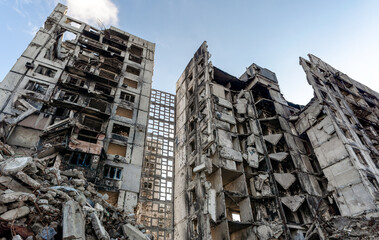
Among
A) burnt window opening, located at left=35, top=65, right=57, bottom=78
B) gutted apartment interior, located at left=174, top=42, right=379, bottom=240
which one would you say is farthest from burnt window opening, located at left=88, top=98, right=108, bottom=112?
gutted apartment interior, located at left=174, top=42, right=379, bottom=240

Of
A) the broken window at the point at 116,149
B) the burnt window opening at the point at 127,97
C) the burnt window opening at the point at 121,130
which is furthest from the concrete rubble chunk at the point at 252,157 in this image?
the burnt window opening at the point at 127,97

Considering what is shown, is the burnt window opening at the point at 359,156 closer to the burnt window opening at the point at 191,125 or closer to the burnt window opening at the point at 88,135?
the burnt window opening at the point at 191,125

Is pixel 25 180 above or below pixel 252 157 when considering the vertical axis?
below

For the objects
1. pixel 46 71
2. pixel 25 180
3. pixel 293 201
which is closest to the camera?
pixel 25 180

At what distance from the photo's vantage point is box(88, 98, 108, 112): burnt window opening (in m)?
25.7

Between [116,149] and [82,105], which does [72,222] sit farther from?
[82,105]

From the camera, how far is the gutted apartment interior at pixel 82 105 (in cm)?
2003

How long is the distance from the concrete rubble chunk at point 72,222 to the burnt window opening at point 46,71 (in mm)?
22049

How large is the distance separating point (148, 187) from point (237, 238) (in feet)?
38.8

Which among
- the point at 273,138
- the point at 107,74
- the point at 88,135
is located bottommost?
the point at 88,135

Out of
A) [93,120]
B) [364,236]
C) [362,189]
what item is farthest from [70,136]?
[362,189]

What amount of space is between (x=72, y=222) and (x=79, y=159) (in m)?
13.4

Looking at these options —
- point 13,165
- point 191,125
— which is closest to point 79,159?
point 13,165

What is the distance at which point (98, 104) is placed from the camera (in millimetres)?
25984
